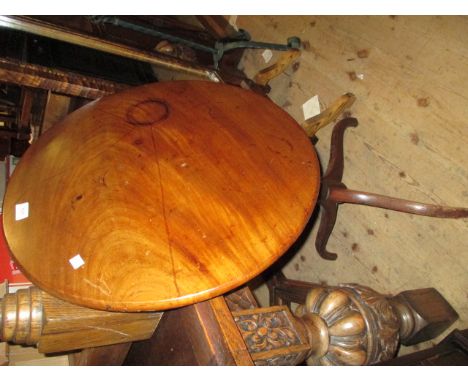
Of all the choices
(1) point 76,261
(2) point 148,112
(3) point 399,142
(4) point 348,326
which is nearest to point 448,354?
(4) point 348,326

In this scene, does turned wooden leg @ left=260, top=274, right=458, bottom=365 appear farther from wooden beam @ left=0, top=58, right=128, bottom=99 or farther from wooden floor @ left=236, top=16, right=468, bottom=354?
wooden beam @ left=0, top=58, right=128, bottom=99

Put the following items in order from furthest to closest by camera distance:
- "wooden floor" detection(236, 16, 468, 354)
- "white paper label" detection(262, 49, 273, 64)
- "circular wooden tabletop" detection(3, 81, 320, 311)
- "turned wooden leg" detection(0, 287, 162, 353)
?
"white paper label" detection(262, 49, 273, 64), "wooden floor" detection(236, 16, 468, 354), "turned wooden leg" detection(0, 287, 162, 353), "circular wooden tabletop" detection(3, 81, 320, 311)

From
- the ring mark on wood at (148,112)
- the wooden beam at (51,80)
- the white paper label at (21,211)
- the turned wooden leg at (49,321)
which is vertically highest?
the wooden beam at (51,80)

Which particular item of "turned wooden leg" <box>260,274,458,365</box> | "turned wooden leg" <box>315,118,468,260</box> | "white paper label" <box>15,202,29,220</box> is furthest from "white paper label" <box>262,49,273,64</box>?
"white paper label" <box>15,202,29,220</box>

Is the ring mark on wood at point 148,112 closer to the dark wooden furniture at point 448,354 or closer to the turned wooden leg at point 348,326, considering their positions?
the turned wooden leg at point 348,326

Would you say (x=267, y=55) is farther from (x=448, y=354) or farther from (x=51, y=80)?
(x=448, y=354)

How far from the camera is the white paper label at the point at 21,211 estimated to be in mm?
900

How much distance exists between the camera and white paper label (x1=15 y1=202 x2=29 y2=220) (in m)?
0.90

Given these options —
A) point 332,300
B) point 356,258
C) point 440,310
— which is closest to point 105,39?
point 332,300

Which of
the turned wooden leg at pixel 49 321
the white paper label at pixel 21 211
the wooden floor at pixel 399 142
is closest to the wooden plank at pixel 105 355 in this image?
the turned wooden leg at pixel 49 321

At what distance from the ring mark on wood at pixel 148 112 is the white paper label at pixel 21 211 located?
0.42 metres

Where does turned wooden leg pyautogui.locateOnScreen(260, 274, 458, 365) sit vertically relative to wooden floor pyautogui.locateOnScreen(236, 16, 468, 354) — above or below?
below

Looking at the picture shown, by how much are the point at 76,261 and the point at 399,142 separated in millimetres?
1415

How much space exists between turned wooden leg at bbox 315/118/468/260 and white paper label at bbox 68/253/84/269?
1.11 m
